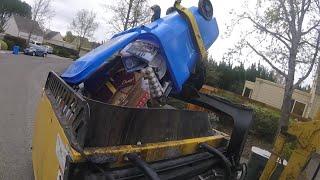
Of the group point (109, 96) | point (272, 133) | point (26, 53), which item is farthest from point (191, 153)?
point (26, 53)

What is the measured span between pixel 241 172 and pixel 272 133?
11059 mm

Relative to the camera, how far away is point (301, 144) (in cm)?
517

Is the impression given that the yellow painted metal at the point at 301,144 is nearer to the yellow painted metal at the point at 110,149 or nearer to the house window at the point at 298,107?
the yellow painted metal at the point at 110,149

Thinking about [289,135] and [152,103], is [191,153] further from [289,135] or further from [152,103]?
[289,135]

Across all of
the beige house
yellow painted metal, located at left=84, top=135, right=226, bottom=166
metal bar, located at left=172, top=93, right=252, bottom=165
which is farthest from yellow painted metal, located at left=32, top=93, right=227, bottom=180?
the beige house

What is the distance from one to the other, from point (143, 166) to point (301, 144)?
345 centimetres

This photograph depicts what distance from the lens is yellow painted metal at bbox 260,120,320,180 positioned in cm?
509

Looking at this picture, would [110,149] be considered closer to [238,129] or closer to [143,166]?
[143,166]

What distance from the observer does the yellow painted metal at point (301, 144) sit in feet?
16.7

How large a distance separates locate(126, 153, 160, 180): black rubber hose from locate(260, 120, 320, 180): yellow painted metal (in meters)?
3.34

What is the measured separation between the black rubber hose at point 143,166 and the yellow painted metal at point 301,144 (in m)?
3.34

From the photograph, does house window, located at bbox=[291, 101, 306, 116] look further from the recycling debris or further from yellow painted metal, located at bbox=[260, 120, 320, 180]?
the recycling debris

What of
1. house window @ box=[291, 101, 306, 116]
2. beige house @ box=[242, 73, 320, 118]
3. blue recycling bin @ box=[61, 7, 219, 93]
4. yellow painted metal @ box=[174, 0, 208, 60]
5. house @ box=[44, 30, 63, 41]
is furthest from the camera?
house @ box=[44, 30, 63, 41]

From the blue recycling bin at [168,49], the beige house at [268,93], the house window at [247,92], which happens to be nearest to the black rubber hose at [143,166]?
the blue recycling bin at [168,49]
